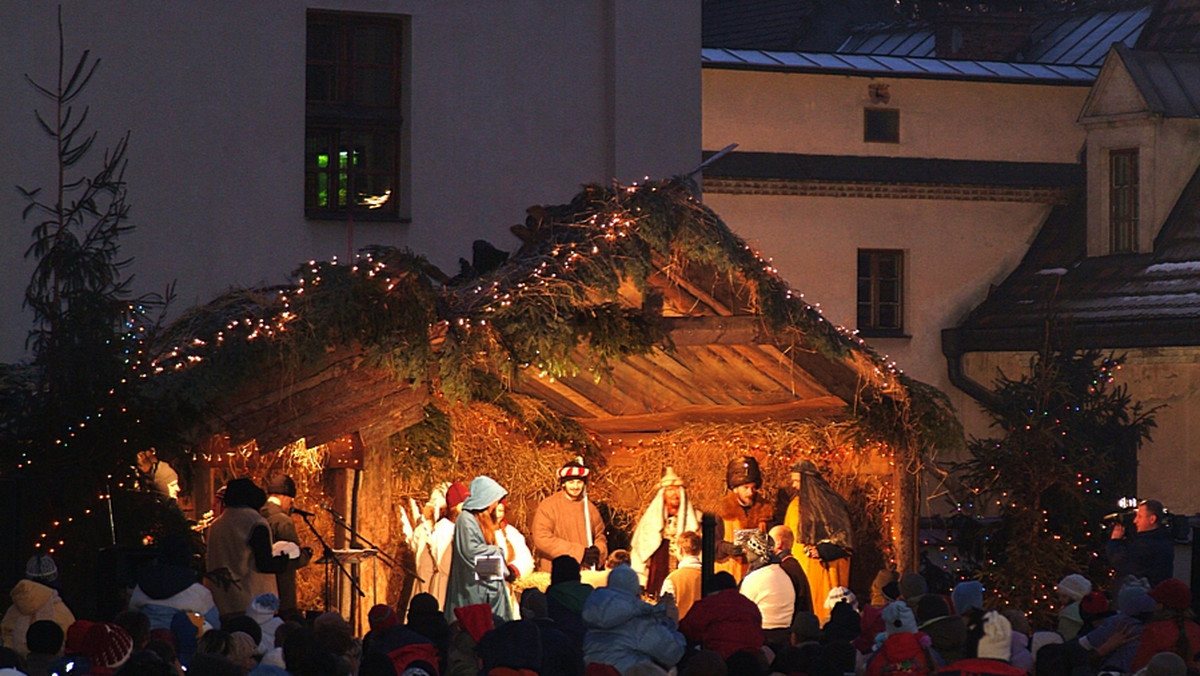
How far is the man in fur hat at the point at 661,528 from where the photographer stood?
1716 cm

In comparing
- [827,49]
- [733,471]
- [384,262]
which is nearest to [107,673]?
[384,262]

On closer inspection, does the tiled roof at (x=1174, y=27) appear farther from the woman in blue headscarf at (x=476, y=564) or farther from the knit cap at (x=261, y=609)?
the knit cap at (x=261, y=609)

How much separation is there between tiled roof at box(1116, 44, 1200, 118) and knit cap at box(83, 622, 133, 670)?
22726 millimetres

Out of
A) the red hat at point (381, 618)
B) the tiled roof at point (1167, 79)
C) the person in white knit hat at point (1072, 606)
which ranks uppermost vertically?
the tiled roof at point (1167, 79)

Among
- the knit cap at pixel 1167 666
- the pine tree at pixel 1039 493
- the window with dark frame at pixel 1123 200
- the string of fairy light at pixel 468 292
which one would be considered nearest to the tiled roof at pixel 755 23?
the window with dark frame at pixel 1123 200

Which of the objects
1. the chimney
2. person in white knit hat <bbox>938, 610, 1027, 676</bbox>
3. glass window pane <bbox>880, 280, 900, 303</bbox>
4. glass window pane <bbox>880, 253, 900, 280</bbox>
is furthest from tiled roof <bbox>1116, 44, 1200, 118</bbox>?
person in white knit hat <bbox>938, 610, 1027, 676</bbox>

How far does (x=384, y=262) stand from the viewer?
46.8 feet

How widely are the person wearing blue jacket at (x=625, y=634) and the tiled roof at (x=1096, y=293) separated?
17358mm

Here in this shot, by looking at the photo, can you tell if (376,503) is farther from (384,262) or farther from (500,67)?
(500,67)

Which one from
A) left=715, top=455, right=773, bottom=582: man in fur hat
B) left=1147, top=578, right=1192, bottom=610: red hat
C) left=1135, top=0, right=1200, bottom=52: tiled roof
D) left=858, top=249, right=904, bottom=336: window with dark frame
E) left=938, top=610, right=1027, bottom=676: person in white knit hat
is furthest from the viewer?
left=858, top=249, right=904, bottom=336: window with dark frame

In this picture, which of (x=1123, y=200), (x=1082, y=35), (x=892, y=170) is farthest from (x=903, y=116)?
(x=1082, y=35)

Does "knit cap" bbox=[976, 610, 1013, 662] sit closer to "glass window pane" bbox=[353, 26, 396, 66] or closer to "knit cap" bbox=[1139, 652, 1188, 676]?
"knit cap" bbox=[1139, 652, 1188, 676]

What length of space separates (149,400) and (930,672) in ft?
18.1

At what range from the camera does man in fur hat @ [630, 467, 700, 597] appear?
17156mm
